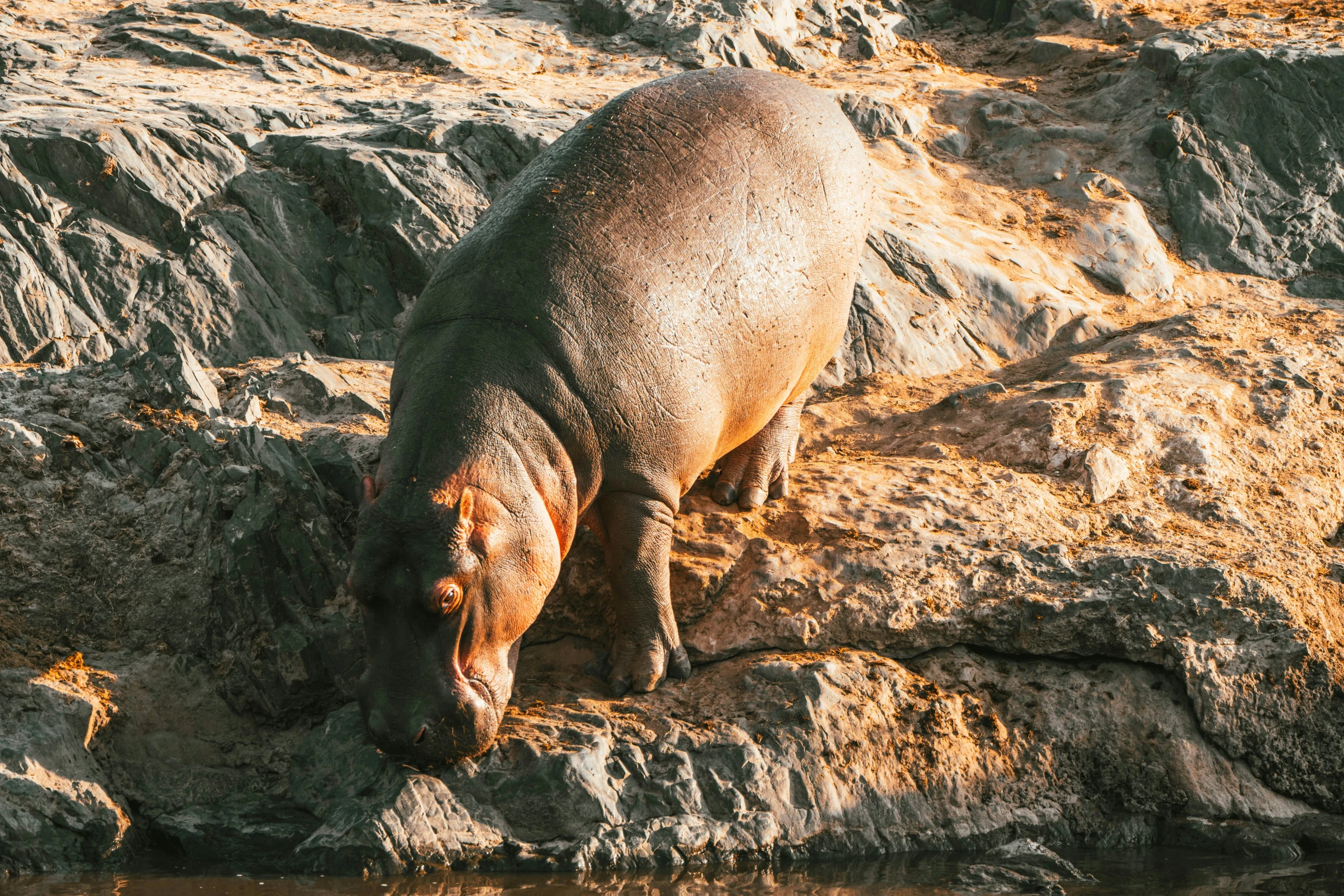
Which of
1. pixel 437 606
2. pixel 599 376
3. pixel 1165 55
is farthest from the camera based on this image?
pixel 1165 55

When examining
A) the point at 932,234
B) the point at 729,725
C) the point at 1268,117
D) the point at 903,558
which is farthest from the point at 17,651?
the point at 1268,117

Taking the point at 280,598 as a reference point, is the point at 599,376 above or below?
above

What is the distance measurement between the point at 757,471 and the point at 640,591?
163cm

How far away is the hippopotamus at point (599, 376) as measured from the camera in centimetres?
539

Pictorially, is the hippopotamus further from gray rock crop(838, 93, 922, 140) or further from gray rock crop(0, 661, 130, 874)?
gray rock crop(838, 93, 922, 140)

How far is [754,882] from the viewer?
5.31 meters

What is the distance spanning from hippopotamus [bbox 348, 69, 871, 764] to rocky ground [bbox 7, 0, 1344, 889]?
457 millimetres

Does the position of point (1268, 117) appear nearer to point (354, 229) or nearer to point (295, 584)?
point (354, 229)

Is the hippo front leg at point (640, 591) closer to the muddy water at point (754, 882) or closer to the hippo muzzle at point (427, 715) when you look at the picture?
the hippo muzzle at point (427, 715)

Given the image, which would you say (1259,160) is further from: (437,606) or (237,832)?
(237,832)

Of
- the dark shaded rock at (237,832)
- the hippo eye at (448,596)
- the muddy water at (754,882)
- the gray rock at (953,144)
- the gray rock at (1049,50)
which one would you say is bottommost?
the dark shaded rock at (237,832)

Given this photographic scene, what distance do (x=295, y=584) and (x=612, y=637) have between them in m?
1.71

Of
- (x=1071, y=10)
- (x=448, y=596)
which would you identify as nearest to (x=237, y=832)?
(x=448, y=596)

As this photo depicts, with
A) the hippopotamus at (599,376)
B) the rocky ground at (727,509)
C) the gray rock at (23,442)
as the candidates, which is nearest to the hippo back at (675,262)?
the hippopotamus at (599,376)
